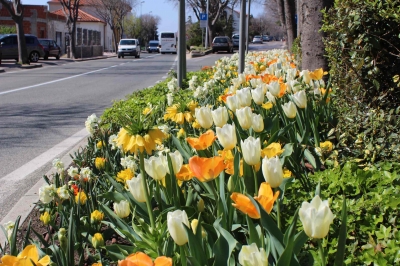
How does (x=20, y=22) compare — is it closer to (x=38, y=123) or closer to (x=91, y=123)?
(x=38, y=123)

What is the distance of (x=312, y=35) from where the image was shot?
603 centimetres

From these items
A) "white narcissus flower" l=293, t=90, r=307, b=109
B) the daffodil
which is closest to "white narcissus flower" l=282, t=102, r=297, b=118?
"white narcissus flower" l=293, t=90, r=307, b=109

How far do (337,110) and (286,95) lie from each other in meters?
0.45

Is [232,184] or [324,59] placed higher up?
[324,59]

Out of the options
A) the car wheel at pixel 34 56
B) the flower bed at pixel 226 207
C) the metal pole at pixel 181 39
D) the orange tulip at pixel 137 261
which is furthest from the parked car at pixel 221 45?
the orange tulip at pixel 137 261

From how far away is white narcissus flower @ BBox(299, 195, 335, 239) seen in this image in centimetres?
138

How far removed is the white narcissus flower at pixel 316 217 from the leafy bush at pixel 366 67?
1.85 m

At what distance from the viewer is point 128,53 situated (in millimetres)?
44500

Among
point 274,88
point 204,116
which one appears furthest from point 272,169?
point 274,88

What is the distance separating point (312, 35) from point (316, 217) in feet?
16.2

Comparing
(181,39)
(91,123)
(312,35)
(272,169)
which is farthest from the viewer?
(181,39)

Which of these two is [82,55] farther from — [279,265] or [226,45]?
[279,265]

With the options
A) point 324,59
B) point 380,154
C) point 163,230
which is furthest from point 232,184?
point 324,59

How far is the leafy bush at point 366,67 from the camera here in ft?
10.8
